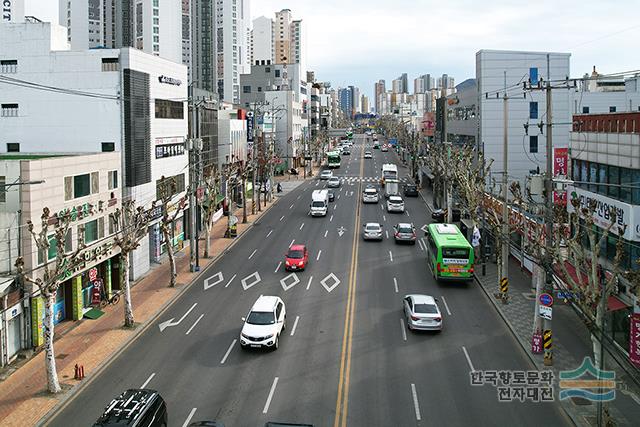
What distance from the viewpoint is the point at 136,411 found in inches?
701

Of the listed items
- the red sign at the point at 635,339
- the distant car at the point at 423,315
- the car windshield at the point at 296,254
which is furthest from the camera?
the car windshield at the point at 296,254

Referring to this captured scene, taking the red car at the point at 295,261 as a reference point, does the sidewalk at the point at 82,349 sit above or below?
below

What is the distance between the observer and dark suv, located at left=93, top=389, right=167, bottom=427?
682 inches

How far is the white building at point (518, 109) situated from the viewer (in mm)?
69000

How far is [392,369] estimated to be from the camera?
80.1ft

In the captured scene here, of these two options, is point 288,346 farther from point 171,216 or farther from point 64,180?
point 171,216

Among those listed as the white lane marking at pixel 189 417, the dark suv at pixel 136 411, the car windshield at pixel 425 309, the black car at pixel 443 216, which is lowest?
the white lane marking at pixel 189 417

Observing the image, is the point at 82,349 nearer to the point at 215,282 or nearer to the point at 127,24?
the point at 215,282

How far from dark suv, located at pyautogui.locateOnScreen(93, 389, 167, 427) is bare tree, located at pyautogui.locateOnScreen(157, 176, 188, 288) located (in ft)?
60.6

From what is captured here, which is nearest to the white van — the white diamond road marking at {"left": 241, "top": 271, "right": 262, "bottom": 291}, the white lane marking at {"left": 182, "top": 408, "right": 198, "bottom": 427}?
the white diamond road marking at {"left": 241, "top": 271, "right": 262, "bottom": 291}

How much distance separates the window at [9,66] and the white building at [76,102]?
2.6 inches

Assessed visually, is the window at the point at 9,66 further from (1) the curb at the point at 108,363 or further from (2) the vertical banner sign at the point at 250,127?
(2) the vertical banner sign at the point at 250,127

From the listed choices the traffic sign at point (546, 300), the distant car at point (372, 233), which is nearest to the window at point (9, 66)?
the distant car at point (372, 233)

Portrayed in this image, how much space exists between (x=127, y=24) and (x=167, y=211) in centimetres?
14144
